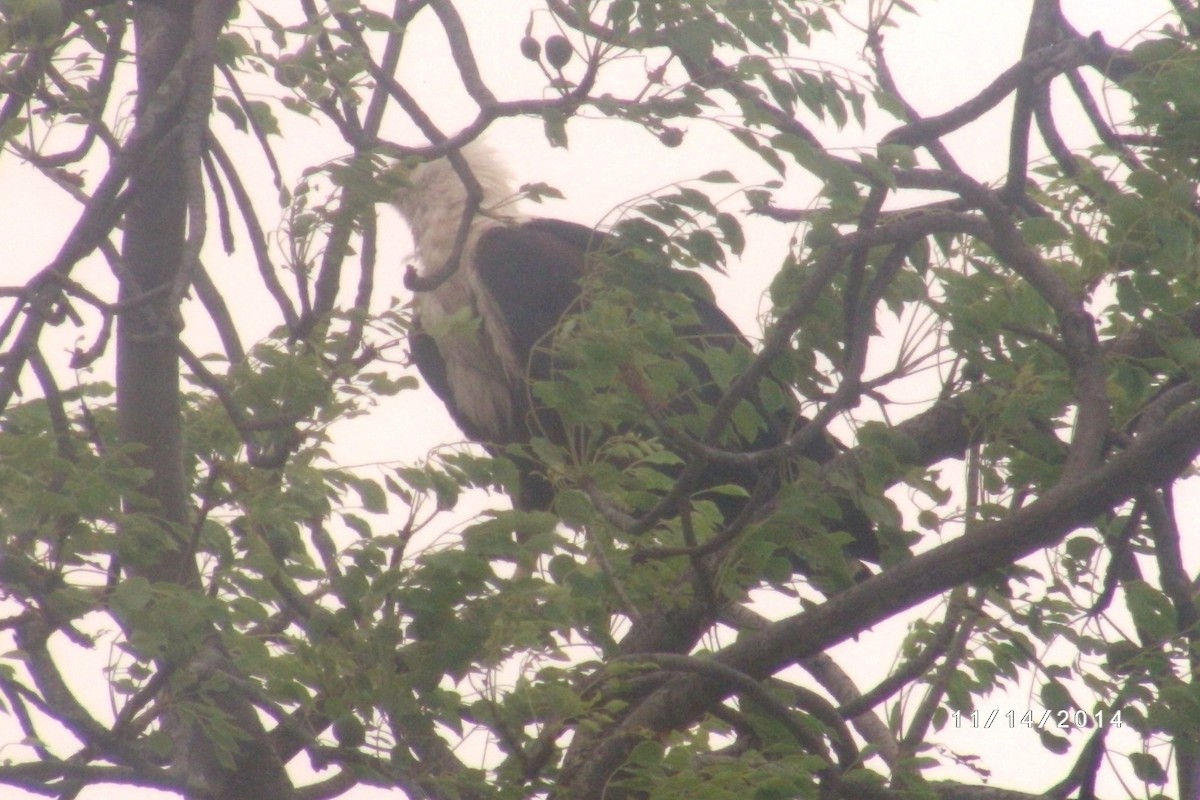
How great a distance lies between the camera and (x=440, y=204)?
16.1 ft

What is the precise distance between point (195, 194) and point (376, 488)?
0.56 meters

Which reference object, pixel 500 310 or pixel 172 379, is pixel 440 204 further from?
pixel 172 379

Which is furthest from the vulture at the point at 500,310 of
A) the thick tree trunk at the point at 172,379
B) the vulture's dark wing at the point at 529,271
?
the thick tree trunk at the point at 172,379

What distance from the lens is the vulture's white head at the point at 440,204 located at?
478cm

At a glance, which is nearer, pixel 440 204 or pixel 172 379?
pixel 172 379

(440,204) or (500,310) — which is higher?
(440,204)

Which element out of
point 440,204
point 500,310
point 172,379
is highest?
point 440,204

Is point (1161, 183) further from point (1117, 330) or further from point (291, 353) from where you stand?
point (291, 353)

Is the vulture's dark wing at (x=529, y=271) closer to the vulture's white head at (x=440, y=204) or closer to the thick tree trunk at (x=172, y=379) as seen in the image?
the vulture's white head at (x=440, y=204)

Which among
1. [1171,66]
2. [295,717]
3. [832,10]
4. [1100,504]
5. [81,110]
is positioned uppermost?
[832,10]

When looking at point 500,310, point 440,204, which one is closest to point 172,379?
point 500,310

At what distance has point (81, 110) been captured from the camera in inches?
101

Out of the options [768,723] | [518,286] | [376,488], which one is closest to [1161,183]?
[768,723]

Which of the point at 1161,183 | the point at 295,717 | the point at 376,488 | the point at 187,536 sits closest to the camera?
the point at 1161,183
